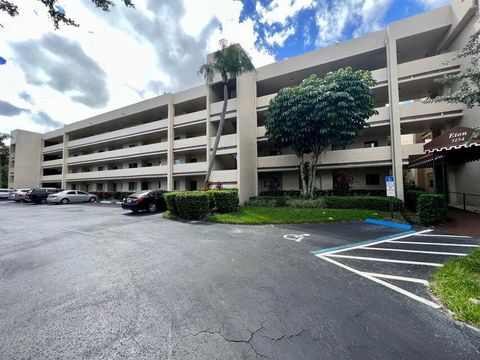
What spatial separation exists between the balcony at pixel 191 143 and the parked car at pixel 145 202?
233 inches

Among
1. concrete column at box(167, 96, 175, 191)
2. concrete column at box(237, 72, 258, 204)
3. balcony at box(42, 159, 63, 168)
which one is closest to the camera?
concrete column at box(237, 72, 258, 204)

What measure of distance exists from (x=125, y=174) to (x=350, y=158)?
23.3 metres

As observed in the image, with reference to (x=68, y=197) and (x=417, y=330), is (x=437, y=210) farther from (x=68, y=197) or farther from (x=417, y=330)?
(x=68, y=197)

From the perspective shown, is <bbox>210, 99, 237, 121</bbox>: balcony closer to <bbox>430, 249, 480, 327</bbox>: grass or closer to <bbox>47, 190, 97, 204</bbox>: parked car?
<bbox>430, 249, 480, 327</bbox>: grass

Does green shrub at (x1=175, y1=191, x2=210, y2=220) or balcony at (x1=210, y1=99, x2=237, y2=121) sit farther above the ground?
balcony at (x1=210, y1=99, x2=237, y2=121)

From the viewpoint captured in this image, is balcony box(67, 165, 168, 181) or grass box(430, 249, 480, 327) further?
balcony box(67, 165, 168, 181)

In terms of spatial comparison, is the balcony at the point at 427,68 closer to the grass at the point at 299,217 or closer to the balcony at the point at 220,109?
the grass at the point at 299,217

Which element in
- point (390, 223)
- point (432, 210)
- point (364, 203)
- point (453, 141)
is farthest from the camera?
point (364, 203)

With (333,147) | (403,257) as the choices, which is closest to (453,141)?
(403,257)

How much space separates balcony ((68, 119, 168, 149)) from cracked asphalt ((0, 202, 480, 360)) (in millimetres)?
17866

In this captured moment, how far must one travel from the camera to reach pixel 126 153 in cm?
2466

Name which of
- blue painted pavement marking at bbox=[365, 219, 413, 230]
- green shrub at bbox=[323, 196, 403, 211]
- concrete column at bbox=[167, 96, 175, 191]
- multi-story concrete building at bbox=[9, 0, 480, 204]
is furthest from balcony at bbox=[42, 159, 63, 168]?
blue painted pavement marking at bbox=[365, 219, 413, 230]

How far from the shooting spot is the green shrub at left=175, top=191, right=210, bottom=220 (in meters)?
11.6

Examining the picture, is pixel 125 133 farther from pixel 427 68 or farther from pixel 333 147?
pixel 427 68
